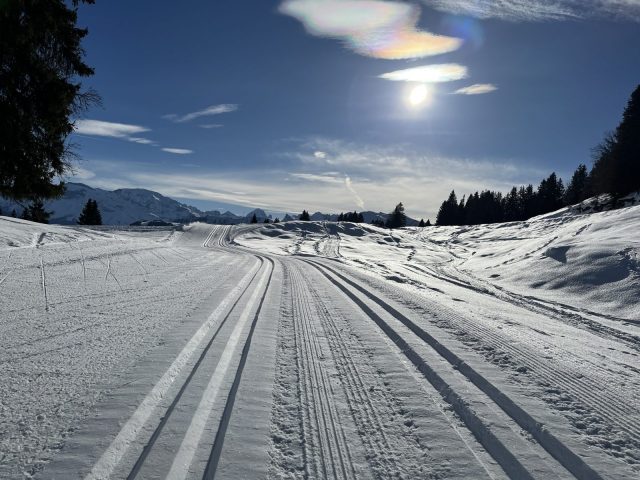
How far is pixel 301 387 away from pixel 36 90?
362 inches

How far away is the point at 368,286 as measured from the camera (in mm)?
10273

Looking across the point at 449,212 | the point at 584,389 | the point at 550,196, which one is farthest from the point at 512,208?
the point at 584,389

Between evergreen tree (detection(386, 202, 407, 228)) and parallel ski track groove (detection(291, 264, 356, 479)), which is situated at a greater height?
evergreen tree (detection(386, 202, 407, 228))

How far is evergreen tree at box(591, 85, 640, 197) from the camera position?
32.7 meters

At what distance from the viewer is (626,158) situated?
33.0 m

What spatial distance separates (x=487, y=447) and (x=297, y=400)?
64.2 inches

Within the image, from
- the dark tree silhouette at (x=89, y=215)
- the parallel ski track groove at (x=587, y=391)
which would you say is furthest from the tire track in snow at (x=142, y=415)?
the dark tree silhouette at (x=89, y=215)

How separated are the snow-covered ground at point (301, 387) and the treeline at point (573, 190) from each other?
34592mm

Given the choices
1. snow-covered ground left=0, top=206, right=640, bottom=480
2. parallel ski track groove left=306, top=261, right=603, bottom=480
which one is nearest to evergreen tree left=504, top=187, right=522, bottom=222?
snow-covered ground left=0, top=206, right=640, bottom=480

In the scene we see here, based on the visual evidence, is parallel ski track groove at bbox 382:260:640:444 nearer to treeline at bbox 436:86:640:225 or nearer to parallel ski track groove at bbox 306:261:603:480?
parallel ski track groove at bbox 306:261:603:480

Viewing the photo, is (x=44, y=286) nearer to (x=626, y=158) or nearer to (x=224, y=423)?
(x=224, y=423)

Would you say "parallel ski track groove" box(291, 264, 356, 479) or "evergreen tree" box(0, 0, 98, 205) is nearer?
"parallel ski track groove" box(291, 264, 356, 479)

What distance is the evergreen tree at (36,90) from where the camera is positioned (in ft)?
24.6

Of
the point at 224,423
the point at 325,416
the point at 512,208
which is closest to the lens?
the point at 224,423
